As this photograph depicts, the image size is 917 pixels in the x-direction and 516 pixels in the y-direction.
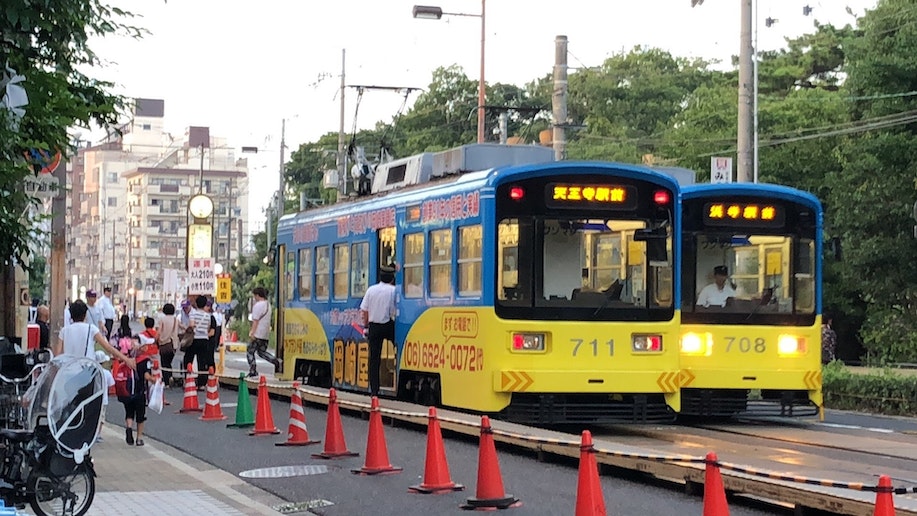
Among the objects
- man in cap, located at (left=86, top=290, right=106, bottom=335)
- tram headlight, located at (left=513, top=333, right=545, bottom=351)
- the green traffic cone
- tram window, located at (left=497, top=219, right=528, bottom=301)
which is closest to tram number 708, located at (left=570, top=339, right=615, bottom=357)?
tram headlight, located at (left=513, top=333, right=545, bottom=351)

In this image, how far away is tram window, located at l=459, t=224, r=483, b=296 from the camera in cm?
A: 1761

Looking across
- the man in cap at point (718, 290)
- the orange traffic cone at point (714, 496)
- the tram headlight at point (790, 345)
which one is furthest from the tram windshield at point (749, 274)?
the orange traffic cone at point (714, 496)

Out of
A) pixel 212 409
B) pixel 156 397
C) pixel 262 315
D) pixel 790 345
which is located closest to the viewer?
pixel 790 345

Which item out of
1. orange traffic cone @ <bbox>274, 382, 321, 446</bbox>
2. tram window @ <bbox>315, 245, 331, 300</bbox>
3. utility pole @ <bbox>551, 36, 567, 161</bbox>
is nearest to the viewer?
orange traffic cone @ <bbox>274, 382, 321, 446</bbox>

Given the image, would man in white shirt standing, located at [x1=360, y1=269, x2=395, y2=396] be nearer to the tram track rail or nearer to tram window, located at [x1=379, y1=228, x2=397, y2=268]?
tram window, located at [x1=379, y1=228, x2=397, y2=268]

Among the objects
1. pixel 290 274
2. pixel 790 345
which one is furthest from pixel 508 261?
pixel 290 274

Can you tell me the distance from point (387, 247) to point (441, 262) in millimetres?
2529

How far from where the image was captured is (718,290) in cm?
1948

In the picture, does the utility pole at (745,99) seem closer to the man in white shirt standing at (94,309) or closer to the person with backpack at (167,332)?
the person with backpack at (167,332)

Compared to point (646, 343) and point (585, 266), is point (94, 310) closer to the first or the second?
point (585, 266)

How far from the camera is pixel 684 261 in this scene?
19.5 m

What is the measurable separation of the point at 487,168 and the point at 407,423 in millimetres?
3489

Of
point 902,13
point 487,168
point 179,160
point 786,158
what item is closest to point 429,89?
point 786,158

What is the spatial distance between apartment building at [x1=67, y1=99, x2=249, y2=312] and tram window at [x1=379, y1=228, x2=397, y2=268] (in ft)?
374
